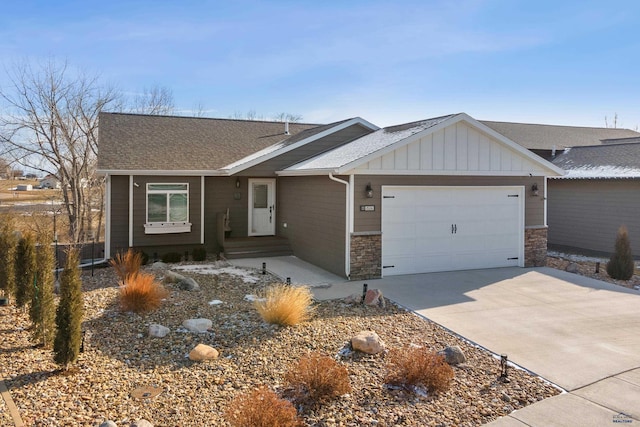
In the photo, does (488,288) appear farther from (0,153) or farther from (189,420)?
(0,153)

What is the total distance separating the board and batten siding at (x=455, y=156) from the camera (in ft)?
33.9

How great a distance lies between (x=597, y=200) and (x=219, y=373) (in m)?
14.0

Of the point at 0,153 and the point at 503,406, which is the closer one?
the point at 503,406

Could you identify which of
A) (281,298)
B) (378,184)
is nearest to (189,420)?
(281,298)

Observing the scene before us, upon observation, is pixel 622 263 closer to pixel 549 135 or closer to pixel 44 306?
pixel 44 306

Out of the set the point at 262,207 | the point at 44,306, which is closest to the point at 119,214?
the point at 262,207

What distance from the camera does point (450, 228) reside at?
11.2m

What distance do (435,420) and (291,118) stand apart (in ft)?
127

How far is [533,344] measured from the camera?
6.27 meters

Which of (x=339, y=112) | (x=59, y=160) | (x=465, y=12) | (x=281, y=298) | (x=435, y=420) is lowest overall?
(x=435, y=420)

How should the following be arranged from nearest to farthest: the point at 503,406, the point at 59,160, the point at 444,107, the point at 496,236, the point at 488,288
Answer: the point at 503,406
the point at 488,288
the point at 496,236
the point at 59,160
the point at 444,107

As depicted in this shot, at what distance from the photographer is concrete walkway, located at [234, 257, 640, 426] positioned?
454 centimetres

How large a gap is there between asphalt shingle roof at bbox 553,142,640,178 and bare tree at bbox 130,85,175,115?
24.0 meters

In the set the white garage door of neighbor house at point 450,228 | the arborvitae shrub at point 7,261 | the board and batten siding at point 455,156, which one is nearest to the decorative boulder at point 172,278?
the arborvitae shrub at point 7,261
